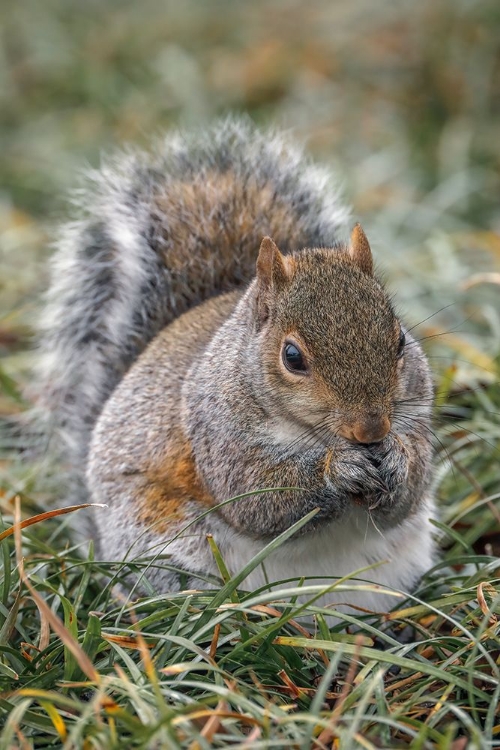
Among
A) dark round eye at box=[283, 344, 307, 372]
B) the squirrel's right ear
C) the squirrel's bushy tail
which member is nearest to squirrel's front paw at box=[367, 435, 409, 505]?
dark round eye at box=[283, 344, 307, 372]

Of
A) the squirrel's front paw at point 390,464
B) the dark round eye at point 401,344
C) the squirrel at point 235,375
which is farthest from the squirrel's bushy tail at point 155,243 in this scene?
the squirrel's front paw at point 390,464

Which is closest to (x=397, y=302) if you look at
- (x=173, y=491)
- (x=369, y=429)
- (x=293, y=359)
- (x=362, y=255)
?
(x=362, y=255)

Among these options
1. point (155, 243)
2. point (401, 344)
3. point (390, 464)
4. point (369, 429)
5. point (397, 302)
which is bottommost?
point (390, 464)

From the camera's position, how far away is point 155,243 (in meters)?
3.10

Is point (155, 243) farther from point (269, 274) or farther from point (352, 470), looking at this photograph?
point (352, 470)

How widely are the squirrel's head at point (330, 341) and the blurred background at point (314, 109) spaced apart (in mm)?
1346

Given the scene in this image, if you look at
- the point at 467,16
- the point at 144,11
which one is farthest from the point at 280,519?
the point at 144,11

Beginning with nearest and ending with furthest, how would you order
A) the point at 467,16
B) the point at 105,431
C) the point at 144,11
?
the point at 105,431 → the point at 467,16 → the point at 144,11

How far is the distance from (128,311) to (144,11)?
569 centimetres

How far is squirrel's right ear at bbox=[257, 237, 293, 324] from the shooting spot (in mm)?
2395

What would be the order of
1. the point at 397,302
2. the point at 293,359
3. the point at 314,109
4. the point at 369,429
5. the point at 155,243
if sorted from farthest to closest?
the point at 314,109
the point at 397,302
the point at 155,243
the point at 293,359
the point at 369,429

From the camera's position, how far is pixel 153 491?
2.66 metres

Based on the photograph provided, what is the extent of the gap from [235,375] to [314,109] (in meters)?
4.21

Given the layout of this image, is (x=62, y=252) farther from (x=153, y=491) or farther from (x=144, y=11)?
(x=144, y=11)
